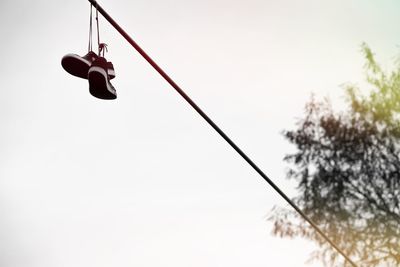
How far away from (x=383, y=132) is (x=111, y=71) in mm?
5818

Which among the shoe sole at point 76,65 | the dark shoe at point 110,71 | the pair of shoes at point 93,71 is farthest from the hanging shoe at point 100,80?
the dark shoe at point 110,71

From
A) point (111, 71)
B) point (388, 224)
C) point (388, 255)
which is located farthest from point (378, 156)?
point (111, 71)

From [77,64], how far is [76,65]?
2cm

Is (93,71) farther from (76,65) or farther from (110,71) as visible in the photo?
(110,71)

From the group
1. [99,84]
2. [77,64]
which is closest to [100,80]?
[99,84]

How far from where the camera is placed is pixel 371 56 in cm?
688

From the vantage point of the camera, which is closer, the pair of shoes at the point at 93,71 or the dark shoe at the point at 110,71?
the pair of shoes at the point at 93,71

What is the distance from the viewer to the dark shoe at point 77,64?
104 inches

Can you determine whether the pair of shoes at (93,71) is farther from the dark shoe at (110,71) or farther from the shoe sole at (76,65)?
the dark shoe at (110,71)

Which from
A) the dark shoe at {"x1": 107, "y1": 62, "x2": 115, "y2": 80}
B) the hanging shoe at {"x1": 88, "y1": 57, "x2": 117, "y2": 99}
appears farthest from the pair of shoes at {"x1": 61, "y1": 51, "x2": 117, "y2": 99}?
the dark shoe at {"x1": 107, "y1": 62, "x2": 115, "y2": 80}

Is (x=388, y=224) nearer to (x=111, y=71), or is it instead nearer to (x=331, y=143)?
(x=331, y=143)

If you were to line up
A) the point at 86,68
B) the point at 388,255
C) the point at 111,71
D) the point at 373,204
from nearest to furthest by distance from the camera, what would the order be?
the point at 86,68
the point at 111,71
the point at 388,255
the point at 373,204

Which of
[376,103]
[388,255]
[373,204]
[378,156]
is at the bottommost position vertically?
[388,255]

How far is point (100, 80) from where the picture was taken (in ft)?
8.50
